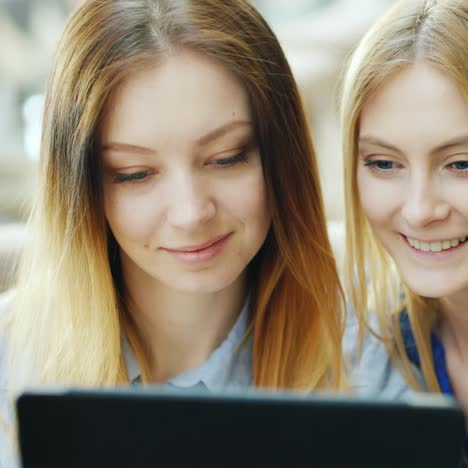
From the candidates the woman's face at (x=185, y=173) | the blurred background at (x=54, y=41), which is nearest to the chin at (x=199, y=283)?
the woman's face at (x=185, y=173)

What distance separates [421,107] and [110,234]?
50 centimetres

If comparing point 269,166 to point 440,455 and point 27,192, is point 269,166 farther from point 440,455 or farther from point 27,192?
point 440,455

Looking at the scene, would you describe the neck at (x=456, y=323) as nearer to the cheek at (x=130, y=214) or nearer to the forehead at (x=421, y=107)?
the forehead at (x=421, y=107)

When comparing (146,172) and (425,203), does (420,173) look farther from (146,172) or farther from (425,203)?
(146,172)

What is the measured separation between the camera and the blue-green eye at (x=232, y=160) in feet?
3.19

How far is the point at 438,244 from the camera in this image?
1054 millimetres

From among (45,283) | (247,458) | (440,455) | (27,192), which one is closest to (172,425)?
(247,458)

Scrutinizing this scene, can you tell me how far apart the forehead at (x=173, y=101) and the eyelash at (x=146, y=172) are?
5 centimetres

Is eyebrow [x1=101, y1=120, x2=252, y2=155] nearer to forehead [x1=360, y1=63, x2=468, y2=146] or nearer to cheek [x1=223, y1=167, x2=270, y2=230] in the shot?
cheek [x1=223, y1=167, x2=270, y2=230]

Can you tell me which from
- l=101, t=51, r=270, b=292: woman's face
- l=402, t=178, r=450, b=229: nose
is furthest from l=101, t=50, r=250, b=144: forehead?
l=402, t=178, r=450, b=229: nose

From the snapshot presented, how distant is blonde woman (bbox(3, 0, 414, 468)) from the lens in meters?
0.94

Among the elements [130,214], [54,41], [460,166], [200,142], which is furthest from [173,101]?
[54,41]

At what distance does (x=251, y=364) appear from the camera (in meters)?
1.19

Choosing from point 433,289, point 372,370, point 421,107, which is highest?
point 421,107
